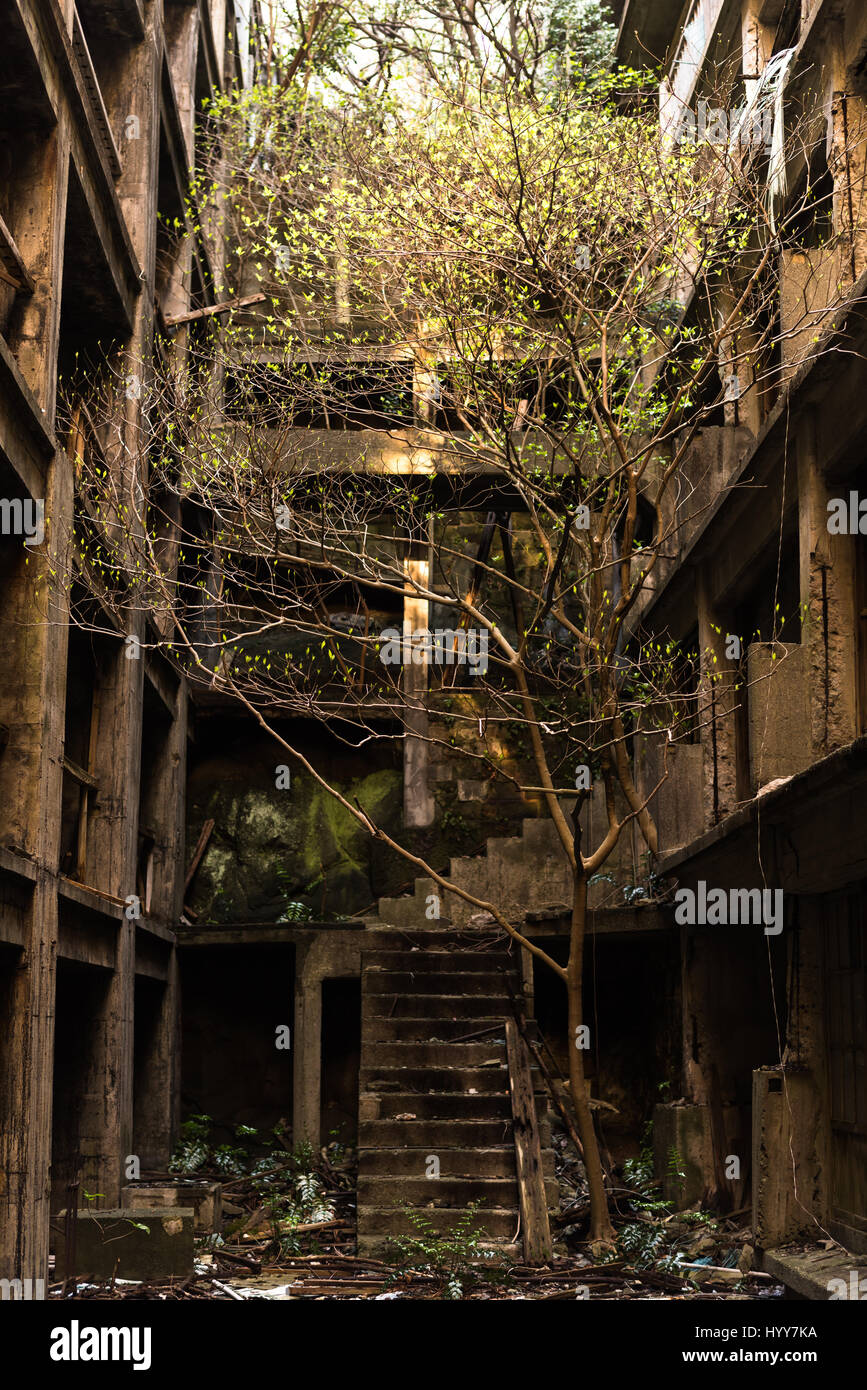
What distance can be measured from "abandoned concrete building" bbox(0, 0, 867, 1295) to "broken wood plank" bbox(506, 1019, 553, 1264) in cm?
7

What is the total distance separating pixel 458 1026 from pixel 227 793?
6.83 metres

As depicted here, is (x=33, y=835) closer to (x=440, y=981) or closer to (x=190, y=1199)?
(x=190, y=1199)

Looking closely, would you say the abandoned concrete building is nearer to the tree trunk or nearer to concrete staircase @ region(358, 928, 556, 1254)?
concrete staircase @ region(358, 928, 556, 1254)

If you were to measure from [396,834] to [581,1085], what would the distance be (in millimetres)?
7991

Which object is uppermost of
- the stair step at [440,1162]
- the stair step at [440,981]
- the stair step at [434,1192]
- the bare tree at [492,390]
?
the bare tree at [492,390]

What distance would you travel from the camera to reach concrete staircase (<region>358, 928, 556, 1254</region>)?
1033 cm

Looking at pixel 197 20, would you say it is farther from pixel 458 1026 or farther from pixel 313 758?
pixel 458 1026

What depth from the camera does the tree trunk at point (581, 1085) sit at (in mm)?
10062

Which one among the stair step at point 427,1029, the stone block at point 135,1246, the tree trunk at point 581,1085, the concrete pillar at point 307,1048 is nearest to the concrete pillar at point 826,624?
the tree trunk at point 581,1085

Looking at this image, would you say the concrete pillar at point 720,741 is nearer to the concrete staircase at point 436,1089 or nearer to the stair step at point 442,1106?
the concrete staircase at point 436,1089

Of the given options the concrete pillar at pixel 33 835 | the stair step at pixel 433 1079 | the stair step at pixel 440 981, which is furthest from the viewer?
the stair step at pixel 440 981

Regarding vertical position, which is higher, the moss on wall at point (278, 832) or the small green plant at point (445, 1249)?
the moss on wall at point (278, 832)

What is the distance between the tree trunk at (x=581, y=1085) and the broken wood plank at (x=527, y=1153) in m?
0.41

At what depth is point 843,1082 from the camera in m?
8.94
